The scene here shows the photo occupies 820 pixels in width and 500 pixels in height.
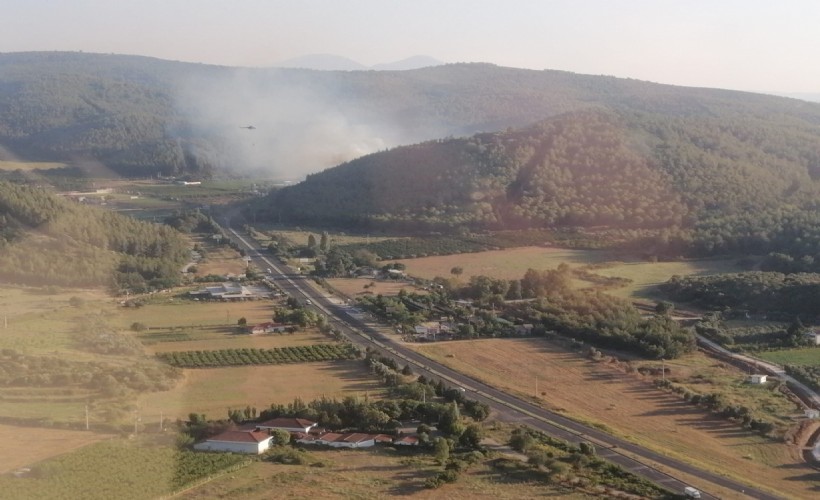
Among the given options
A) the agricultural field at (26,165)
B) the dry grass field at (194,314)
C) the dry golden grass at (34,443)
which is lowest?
the dry grass field at (194,314)

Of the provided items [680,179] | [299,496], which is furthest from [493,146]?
[299,496]

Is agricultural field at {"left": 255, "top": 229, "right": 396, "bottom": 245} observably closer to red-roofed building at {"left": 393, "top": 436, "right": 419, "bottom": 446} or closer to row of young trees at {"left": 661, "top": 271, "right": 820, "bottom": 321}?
row of young trees at {"left": 661, "top": 271, "right": 820, "bottom": 321}

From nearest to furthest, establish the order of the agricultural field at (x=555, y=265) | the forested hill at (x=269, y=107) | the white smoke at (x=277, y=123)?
the agricultural field at (x=555, y=265), the forested hill at (x=269, y=107), the white smoke at (x=277, y=123)

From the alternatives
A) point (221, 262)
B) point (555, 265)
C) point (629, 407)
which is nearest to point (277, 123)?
point (221, 262)

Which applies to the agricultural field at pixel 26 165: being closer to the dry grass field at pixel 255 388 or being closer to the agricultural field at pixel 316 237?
the agricultural field at pixel 316 237

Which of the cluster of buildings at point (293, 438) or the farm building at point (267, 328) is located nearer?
the cluster of buildings at point (293, 438)

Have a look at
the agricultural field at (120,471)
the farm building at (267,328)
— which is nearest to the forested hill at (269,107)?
the farm building at (267,328)

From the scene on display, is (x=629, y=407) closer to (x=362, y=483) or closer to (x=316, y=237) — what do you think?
(x=362, y=483)
